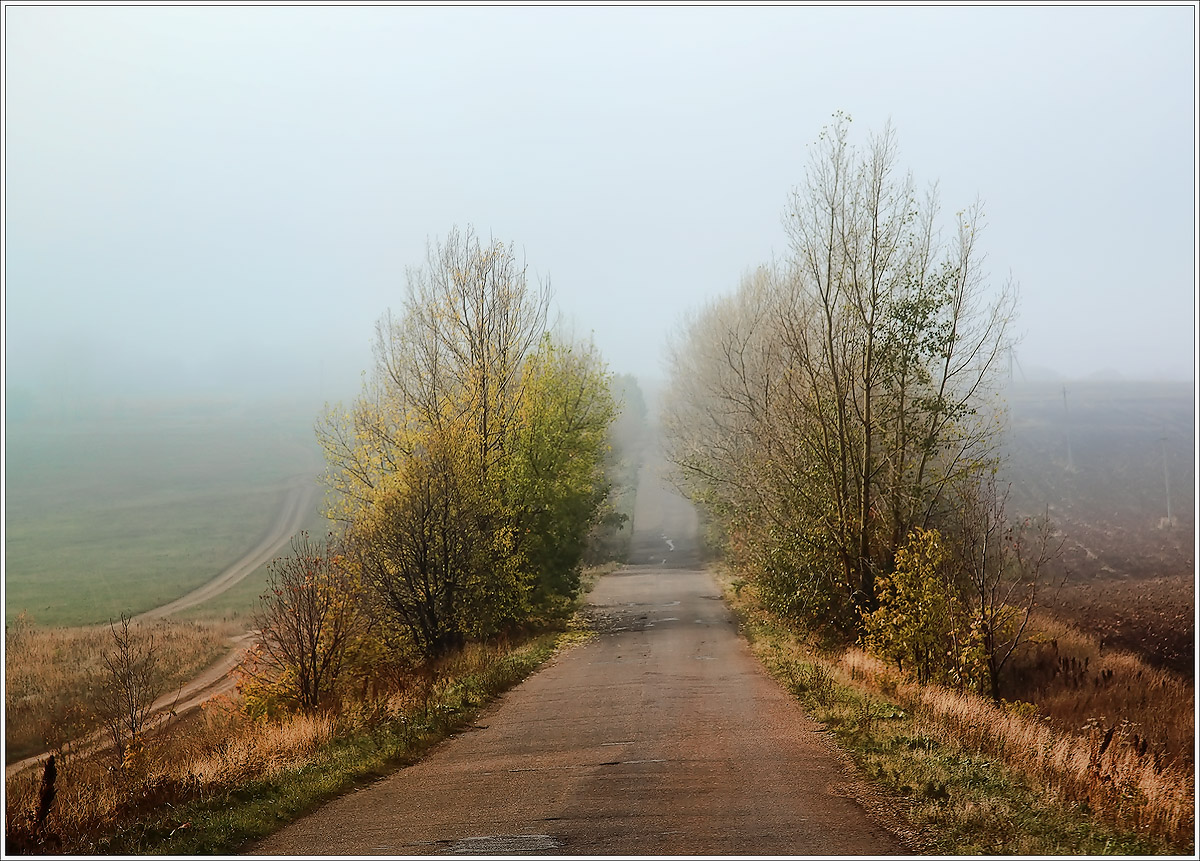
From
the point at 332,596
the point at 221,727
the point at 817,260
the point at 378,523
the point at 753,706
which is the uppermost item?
the point at 817,260

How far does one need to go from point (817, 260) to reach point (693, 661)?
1003cm

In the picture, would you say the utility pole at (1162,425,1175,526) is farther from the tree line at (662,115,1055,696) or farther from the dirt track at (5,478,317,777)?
the dirt track at (5,478,317,777)

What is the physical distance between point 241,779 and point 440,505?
433 inches

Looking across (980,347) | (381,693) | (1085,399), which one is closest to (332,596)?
(381,693)

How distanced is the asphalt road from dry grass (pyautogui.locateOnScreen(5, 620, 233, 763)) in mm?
13006

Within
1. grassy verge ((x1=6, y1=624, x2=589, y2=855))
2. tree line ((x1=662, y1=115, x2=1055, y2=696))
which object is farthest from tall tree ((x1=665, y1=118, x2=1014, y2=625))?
grassy verge ((x1=6, y1=624, x2=589, y2=855))

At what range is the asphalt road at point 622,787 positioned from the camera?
739 cm

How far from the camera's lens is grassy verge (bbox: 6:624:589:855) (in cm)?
785

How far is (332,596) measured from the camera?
17078mm

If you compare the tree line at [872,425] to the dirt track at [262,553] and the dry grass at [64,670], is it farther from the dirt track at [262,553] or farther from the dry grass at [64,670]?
the dirt track at [262,553]

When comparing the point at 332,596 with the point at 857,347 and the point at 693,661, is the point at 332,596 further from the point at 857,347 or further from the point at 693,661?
the point at 857,347

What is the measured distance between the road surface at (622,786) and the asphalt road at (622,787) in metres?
0.02

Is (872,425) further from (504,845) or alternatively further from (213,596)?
(213,596)

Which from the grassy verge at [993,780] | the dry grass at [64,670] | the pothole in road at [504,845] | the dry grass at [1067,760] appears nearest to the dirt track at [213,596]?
the dry grass at [64,670]
